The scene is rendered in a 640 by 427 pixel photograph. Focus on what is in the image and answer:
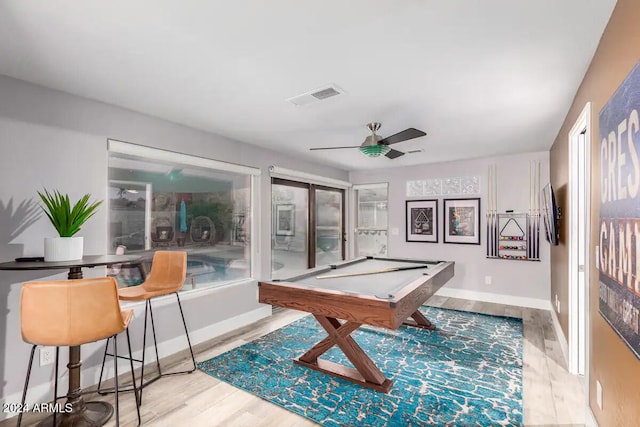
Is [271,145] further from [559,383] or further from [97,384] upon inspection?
[559,383]

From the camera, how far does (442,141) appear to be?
4.12 meters

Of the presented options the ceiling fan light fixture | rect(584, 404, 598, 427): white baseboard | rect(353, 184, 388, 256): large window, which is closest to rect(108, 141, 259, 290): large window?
the ceiling fan light fixture

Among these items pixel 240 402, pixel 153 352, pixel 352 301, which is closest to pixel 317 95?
pixel 352 301

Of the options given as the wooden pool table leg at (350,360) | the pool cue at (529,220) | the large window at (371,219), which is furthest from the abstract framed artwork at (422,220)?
the wooden pool table leg at (350,360)

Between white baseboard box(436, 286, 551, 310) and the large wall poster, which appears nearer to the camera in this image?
the large wall poster

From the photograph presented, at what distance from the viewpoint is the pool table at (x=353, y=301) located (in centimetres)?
222

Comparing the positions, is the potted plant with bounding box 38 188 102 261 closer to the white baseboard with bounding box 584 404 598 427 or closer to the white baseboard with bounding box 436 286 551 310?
the white baseboard with bounding box 584 404 598 427

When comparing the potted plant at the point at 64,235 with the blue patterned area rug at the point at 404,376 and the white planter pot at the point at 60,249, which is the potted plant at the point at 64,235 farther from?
the blue patterned area rug at the point at 404,376

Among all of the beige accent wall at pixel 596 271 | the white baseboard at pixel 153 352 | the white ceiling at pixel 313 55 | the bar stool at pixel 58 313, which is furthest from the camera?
the white baseboard at pixel 153 352

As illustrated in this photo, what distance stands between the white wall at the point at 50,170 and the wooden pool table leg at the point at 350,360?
56.4 inches

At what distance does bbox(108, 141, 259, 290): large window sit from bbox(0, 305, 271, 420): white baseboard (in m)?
0.52

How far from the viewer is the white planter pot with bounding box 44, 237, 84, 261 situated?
6.92 ft

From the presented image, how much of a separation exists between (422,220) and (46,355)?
17.4 feet

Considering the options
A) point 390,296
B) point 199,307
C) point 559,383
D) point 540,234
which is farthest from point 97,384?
point 540,234
